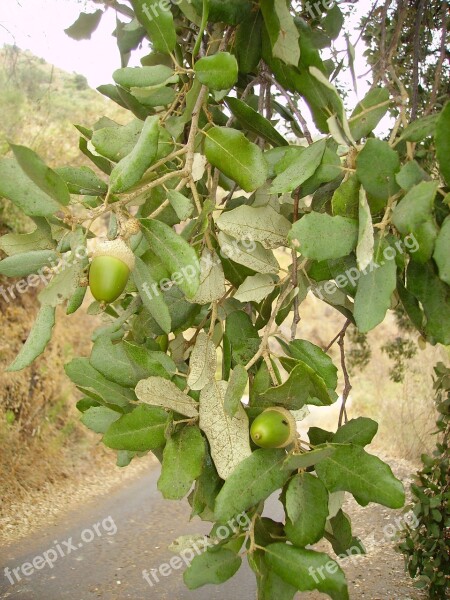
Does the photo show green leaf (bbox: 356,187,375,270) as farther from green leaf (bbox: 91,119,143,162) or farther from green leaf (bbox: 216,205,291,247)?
green leaf (bbox: 91,119,143,162)

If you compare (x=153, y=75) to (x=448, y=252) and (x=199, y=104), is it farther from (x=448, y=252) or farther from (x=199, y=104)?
(x=448, y=252)

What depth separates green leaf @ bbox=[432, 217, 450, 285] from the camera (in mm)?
564

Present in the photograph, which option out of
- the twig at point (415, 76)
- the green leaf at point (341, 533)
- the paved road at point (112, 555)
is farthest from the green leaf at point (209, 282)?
the paved road at point (112, 555)

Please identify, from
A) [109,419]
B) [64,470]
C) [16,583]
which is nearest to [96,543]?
[16,583]

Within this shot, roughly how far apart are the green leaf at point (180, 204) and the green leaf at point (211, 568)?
15.3 inches

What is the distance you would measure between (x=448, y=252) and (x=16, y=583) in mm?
3114

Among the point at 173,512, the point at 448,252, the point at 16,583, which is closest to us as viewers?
the point at 448,252

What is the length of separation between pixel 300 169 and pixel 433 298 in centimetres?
19

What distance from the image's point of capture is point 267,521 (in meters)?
0.74

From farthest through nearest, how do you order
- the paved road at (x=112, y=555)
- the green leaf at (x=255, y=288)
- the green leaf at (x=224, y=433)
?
the paved road at (x=112, y=555)
the green leaf at (x=255, y=288)
the green leaf at (x=224, y=433)

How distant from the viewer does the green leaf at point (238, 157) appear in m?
0.69

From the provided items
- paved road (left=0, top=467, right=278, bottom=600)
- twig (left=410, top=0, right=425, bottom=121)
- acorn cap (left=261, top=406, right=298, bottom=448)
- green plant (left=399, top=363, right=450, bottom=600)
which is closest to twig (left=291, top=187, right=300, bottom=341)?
acorn cap (left=261, top=406, right=298, bottom=448)

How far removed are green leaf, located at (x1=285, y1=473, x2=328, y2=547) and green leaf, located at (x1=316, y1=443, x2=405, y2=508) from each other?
0.9 inches

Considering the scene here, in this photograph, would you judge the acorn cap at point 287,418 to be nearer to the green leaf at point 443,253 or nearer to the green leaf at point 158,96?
the green leaf at point 443,253
